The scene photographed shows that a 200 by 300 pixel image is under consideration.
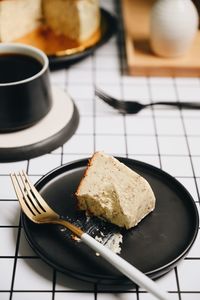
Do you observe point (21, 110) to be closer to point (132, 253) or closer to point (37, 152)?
point (37, 152)

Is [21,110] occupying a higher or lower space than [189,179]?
higher

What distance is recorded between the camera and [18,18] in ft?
4.03

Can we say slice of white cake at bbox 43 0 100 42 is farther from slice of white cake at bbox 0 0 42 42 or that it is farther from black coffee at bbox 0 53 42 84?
black coffee at bbox 0 53 42 84

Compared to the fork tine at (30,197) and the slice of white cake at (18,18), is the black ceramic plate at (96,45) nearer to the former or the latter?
the slice of white cake at (18,18)

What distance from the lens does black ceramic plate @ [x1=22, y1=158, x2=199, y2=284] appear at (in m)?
0.66

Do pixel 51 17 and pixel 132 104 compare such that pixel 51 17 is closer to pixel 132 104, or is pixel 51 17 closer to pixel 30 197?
pixel 132 104

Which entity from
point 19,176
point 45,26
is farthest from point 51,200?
point 45,26

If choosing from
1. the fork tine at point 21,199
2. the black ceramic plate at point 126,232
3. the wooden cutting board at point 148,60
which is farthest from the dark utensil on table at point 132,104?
the fork tine at point 21,199

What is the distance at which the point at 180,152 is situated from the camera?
933 mm

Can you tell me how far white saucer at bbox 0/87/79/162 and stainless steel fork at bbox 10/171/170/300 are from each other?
104mm

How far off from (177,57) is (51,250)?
67cm

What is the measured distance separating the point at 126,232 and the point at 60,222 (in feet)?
0.35

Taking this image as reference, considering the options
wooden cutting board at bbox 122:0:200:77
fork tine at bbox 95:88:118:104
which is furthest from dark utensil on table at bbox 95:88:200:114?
wooden cutting board at bbox 122:0:200:77

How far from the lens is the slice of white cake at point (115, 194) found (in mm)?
711
